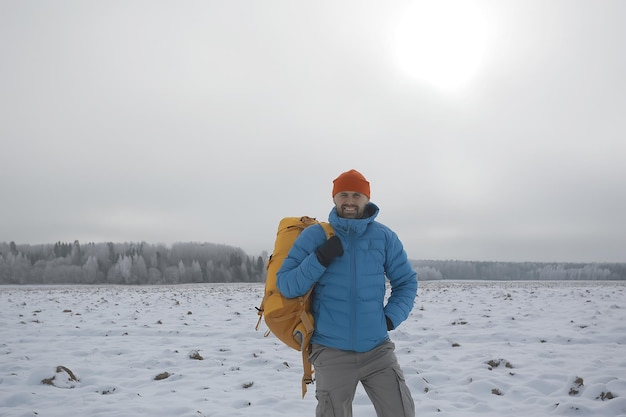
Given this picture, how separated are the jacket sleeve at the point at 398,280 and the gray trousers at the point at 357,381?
0.38 meters

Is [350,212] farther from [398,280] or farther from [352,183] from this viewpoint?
[398,280]

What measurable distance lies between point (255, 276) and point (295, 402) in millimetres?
96321

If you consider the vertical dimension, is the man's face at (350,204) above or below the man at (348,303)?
above

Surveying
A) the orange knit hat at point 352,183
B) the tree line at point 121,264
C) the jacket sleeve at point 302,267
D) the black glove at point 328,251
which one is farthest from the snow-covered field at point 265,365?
the tree line at point 121,264

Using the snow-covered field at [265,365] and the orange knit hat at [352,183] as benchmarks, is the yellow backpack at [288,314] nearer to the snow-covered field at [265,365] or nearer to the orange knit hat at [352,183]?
the orange knit hat at [352,183]

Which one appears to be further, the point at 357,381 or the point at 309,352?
the point at 309,352

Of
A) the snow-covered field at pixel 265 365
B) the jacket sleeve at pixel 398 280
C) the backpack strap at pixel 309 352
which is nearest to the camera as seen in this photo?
the backpack strap at pixel 309 352

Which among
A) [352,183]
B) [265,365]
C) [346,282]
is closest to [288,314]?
[346,282]

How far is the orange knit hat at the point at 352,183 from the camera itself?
143 inches

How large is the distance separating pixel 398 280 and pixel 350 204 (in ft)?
2.97

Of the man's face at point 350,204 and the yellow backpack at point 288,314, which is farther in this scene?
the man's face at point 350,204

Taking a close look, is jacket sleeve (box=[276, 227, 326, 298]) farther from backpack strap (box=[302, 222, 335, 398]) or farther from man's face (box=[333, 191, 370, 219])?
man's face (box=[333, 191, 370, 219])

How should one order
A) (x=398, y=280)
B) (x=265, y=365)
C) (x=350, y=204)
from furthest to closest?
(x=265, y=365)
(x=398, y=280)
(x=350, y=204)

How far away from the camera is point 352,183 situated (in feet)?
12.0
